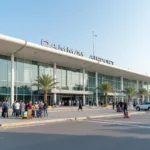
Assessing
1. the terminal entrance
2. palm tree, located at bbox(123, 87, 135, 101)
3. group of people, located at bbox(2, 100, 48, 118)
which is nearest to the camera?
group of people, located at bbox(2, 100, 48, 118)

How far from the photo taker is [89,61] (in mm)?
59156

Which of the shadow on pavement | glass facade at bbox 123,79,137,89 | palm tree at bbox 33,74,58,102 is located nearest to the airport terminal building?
palm tree at bbox 33,74,58,102

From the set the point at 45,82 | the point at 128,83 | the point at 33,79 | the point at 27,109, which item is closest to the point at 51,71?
the point at 33,79

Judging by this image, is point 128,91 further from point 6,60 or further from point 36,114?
point 36,114

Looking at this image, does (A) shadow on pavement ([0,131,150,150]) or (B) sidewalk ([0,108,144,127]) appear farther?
(B) sidewalk ([0,108,144,127])

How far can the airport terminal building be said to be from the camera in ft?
148

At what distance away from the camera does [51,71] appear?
56031 millimetres

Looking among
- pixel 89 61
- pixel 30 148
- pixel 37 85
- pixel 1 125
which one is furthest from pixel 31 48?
pixel 30 148

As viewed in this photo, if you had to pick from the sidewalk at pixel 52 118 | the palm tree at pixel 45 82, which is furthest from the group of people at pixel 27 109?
the palm tree at pixel 45 82

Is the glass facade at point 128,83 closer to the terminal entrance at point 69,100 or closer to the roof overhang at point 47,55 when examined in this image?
the roof overhang at point 47,55

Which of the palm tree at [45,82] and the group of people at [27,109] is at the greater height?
the palm tree at [45,82]

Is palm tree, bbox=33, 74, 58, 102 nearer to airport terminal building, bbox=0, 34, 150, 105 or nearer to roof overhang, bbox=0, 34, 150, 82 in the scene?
airport terminal building, bbox=0, 34, 150, 105

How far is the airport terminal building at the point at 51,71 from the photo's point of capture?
148ft

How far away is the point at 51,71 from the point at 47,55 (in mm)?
6556
